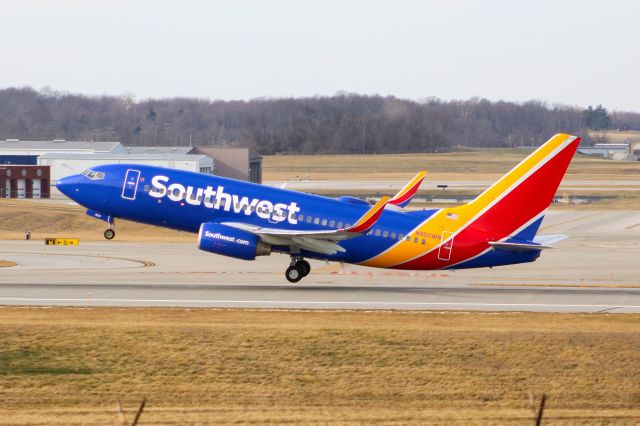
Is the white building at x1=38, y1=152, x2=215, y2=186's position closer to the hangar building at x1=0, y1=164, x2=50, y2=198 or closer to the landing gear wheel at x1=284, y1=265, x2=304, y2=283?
the hangar building at x1=0, y1=164, x2=50, y2=198

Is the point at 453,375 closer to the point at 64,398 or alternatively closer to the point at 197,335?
the point at 197,335

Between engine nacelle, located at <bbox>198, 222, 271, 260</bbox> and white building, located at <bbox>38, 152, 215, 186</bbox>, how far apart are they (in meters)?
69.9

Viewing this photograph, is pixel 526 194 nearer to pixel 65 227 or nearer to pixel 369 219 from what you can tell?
pixel 369 219

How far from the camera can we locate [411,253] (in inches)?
→ 1863

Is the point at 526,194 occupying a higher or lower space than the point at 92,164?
higher

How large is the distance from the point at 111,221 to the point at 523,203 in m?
18.6

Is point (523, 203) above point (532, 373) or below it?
above

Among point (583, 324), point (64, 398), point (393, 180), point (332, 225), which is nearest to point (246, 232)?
point (332, 225)

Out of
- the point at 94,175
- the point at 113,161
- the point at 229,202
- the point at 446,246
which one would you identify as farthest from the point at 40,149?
the point at 446,246

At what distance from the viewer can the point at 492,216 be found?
46.9m

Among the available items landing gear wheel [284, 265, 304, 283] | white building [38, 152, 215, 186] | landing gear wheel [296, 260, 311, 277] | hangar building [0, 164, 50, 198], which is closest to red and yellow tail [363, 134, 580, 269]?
landing gear wheel [296, 260, 311, 277]

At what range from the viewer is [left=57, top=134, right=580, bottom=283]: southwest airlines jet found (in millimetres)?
46250

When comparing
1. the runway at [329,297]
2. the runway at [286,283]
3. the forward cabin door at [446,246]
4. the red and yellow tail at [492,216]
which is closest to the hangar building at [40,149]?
the runway at [286,283]

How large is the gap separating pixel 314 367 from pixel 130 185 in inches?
757
